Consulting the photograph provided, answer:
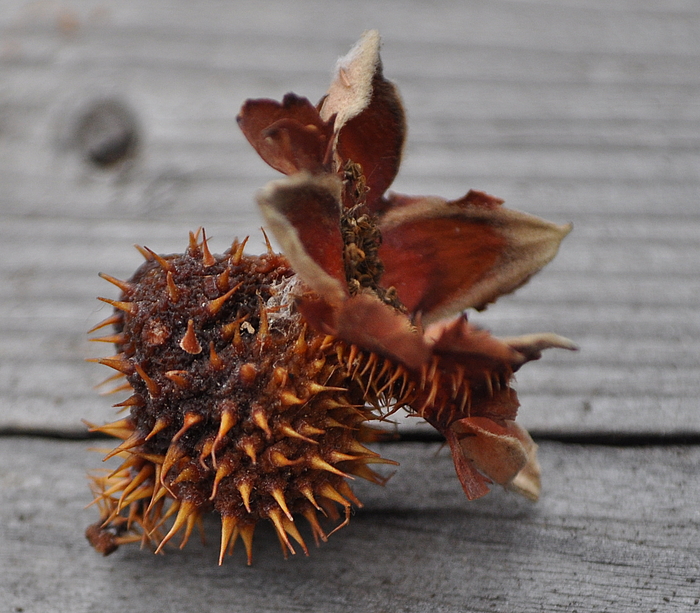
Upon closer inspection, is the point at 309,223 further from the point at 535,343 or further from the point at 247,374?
the point at 535,343

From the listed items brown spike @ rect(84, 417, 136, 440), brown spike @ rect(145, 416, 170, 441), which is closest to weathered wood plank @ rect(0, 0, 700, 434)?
brown spike @ rect(84, 417, 136, 440)

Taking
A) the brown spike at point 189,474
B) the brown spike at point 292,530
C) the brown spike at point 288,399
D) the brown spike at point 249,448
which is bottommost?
the brown spike at point 292,530

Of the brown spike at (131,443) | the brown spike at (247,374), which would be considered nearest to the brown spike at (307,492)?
the brown spike at (247,374)

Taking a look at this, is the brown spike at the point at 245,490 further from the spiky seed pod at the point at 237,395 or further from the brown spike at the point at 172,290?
the brown spike at the point at 172,290

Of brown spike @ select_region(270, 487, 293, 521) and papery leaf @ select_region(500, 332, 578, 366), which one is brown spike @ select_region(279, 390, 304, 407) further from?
papery leaf @ select_region(500, 332, 578, 366)

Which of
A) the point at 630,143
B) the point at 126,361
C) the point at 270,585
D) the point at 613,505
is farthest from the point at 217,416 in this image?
the point at 630,143
